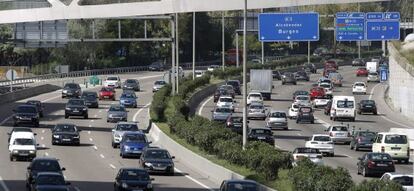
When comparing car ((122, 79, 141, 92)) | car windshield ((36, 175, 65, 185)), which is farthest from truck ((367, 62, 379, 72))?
car windshield ((36, 175, 65, 185))

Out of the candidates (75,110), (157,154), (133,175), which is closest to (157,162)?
(157,154)

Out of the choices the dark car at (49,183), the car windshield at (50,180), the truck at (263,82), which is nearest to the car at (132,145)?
the dark car at (49,183)

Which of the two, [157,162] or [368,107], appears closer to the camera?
[157,162]

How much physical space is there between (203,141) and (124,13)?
14.9 meters

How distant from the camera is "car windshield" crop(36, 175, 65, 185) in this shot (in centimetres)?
3617

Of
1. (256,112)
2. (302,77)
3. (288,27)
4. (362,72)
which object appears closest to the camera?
(288,27)

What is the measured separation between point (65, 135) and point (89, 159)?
716 cm

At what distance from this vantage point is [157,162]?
47.8 metres

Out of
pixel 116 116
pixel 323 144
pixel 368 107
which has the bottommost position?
pixel 368 107

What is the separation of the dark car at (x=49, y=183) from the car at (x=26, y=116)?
117 ft

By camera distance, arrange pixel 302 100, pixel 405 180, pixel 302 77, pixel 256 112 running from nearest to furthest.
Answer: pixel 405 180 → pixel 256 112 → pixel 302 100 → pixel 302 77

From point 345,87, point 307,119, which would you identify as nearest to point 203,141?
point 307,119

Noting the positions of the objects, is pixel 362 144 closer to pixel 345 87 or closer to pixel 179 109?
pixel 179 109

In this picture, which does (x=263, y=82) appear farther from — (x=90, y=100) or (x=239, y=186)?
(x=239, y=186)
